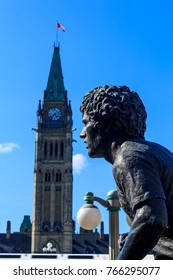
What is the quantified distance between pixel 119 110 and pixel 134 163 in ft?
1.05

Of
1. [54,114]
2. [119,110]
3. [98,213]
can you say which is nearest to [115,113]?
[119,110]

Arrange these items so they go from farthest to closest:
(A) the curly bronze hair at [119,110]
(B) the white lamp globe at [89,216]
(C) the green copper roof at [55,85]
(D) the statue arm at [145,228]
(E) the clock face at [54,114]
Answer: (C) the green copper roof at [55,85]
(E) the clock face at [54,114]
(B) the white lamp globe at [89,216]
(A) the curly bronze hair at [119,110]
(D) the statue arm at [145,228]

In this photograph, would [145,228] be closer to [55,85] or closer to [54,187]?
[54,187]

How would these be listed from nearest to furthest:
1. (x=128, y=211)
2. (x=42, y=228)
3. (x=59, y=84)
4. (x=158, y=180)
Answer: (x=158, y=180) → (x=128, y=211) → (x=42, y=228) → (x=59, y=84)

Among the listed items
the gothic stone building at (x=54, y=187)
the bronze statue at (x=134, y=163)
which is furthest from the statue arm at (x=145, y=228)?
the gothic stone building at (x=54, y=187)

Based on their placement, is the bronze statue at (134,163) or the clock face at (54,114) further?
the clock face at (54,114)

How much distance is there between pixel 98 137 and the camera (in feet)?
8.18

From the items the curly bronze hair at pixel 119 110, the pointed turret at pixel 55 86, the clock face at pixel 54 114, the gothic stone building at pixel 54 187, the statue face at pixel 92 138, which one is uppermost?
the pointed turret at pixel 55 86

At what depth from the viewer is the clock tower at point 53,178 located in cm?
7769

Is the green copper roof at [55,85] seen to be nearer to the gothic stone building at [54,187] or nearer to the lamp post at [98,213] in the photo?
the gothic stone building at [54,187]

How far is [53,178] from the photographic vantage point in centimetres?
8100
